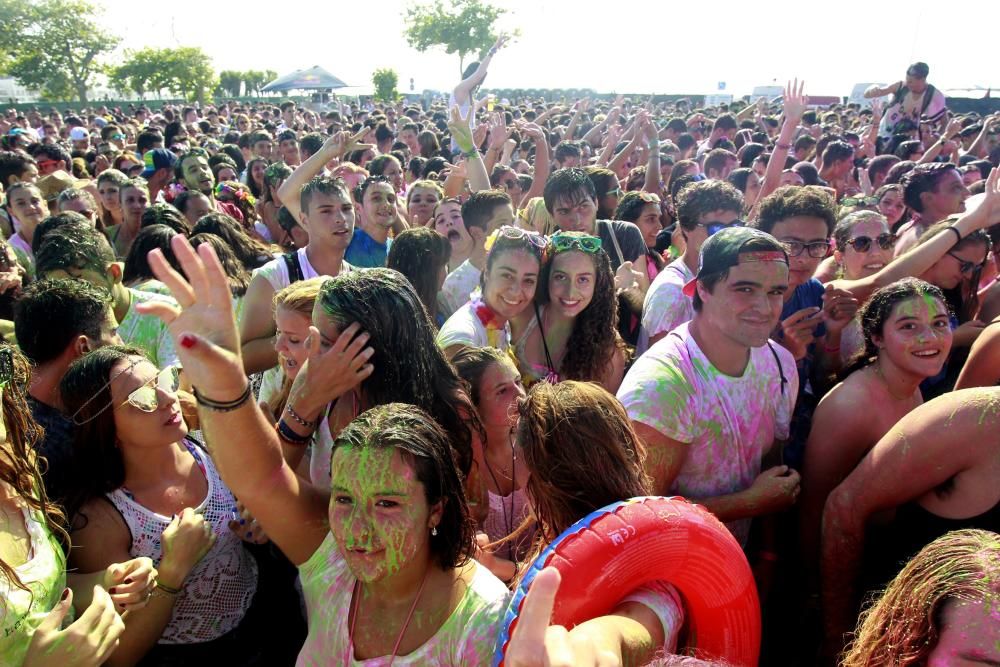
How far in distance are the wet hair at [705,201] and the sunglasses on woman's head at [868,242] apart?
70 cm

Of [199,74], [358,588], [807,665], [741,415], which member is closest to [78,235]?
[358,588]

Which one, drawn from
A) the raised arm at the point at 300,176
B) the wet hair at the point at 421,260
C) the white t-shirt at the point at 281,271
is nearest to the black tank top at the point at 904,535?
the wet hair at the point at 421,260

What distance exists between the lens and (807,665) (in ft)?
8.37

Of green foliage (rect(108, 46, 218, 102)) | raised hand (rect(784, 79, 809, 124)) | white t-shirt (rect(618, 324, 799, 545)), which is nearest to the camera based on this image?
white t-shirt (rect(618, 324, 799, 545))

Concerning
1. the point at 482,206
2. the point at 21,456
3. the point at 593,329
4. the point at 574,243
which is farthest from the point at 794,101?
the point at 21,456

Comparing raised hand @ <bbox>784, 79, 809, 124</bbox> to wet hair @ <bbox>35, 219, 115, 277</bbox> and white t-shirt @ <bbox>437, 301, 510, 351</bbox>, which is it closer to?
white t-shirt @ <bbox>437, 301, 510, 351</bbox>

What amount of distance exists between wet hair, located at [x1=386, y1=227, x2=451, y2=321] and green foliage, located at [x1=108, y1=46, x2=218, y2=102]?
45527mm

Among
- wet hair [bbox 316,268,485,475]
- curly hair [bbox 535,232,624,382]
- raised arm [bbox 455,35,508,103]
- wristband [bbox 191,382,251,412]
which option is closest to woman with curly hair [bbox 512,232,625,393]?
curly hair [bbox 535,232,624,382]

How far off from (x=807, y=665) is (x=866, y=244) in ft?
7.84

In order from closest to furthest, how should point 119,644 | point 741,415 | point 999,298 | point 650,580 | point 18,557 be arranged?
1. point 650,580
2. point 18,557
3. point 119,644
4. point 741,415
5. point 999,298

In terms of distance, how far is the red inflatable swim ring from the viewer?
56.8 inches

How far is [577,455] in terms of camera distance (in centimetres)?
170

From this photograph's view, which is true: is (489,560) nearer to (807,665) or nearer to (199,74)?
(807,665)

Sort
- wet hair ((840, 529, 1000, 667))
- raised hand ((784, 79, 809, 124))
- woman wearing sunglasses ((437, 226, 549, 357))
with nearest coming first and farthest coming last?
wet hair ((840, 529, 1000, 667)), woman wearing sunglasses ((437, 226, 549, 357)), raised hand ((784, 79, 809, 124))
